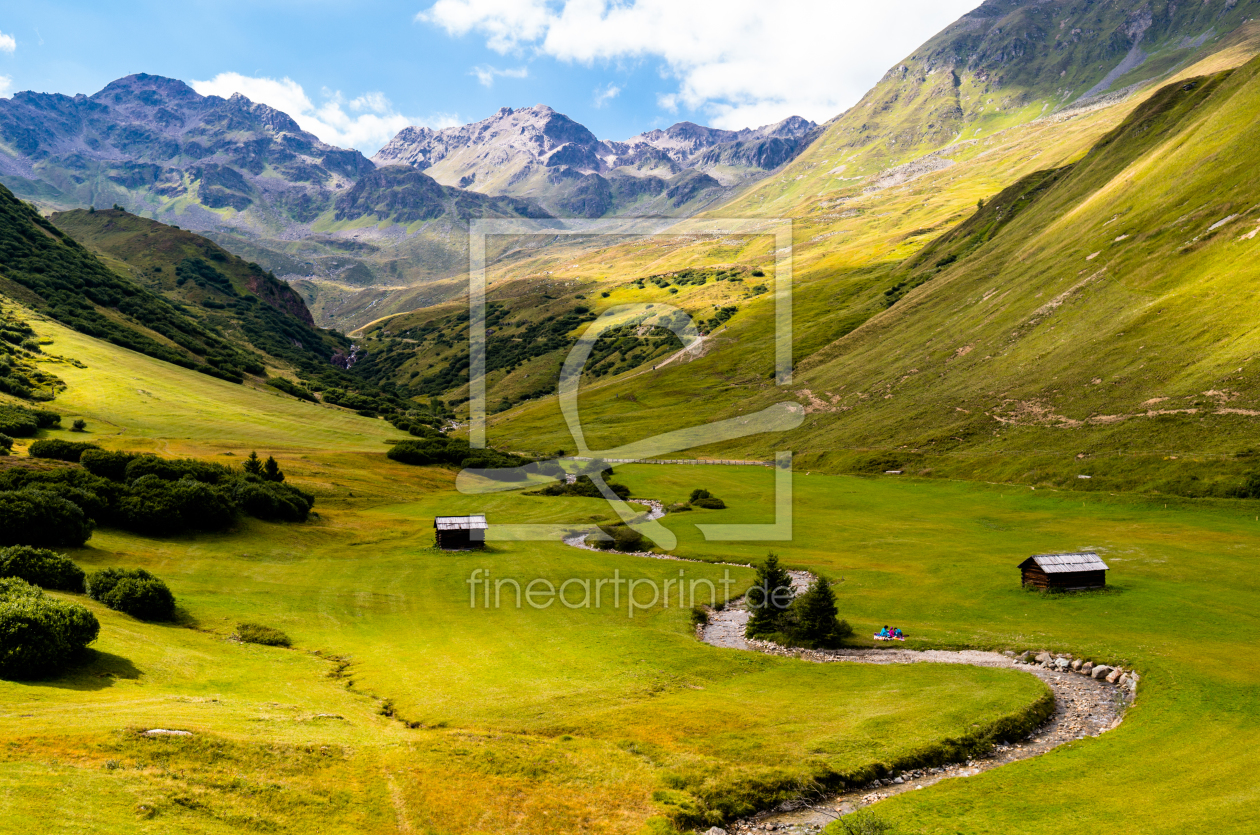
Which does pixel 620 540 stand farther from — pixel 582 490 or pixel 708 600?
pixel 582 490

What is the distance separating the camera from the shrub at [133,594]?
38156 millimetres

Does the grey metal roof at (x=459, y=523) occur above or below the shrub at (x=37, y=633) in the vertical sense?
below

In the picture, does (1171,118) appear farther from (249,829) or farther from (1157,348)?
(249,829)

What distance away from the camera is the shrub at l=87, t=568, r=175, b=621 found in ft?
125

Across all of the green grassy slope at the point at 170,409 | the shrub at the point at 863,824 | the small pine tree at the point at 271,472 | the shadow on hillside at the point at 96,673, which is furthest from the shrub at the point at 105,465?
the shrub at the point at 863,824

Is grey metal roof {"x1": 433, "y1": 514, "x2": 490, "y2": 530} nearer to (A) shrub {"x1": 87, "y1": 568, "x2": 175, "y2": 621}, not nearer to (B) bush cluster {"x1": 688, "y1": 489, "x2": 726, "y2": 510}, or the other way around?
(A) shrub {"x1": 87, "y1": 568, "x2": 175, "y2": 621}

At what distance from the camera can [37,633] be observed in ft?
86.1

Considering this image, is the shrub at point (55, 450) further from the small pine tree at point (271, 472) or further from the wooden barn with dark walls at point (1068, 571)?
the wooden barn with dark walls at point (1068, 571)

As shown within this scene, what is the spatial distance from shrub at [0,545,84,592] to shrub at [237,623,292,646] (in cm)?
944

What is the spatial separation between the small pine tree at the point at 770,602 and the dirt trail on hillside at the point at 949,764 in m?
1.11

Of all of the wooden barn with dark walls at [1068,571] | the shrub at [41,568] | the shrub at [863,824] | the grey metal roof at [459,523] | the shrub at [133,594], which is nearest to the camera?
the shrub at [863,824]

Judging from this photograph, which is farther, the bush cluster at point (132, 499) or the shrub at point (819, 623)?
the shrub at point (819, 623)

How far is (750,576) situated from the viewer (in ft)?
210

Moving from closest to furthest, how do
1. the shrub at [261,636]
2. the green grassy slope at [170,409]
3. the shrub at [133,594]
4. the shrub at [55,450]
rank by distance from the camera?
the shrub at [133,594]
the shrub at [261,636]
the shrub at [55,450]
the green grassy slope at [170,409]
